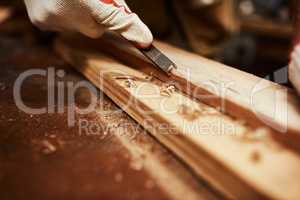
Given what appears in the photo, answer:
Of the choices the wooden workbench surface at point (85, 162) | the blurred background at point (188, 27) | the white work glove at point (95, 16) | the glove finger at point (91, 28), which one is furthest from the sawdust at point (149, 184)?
the blurred background at point (188, 27)

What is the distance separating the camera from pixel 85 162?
630mm

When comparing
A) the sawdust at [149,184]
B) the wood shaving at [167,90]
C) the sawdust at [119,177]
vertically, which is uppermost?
the wood shaving at [167,90]

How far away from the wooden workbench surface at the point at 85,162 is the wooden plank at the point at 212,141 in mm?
28

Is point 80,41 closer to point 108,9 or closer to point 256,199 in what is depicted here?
point 108,9

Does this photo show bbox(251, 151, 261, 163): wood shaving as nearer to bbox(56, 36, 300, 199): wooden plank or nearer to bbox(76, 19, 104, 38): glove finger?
bbox(56, 36, 300, 199): wooden plank

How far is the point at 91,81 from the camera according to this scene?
3.26 feet

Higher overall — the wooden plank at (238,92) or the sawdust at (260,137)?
the wooden plank at (238,92)

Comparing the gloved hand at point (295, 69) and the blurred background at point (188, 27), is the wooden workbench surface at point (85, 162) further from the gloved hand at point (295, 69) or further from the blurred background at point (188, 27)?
the blurred background at point (188, 27)

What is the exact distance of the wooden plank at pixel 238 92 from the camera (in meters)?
0.62

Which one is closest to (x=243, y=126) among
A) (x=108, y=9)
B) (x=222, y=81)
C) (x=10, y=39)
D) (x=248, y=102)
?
(x=248, y=102)

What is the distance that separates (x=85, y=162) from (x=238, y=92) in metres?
0.34

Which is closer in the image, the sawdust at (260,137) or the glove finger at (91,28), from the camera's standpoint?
the sawdust at (260,137)

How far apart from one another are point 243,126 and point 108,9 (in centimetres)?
45

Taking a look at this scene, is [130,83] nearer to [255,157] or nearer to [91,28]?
[91,28]
